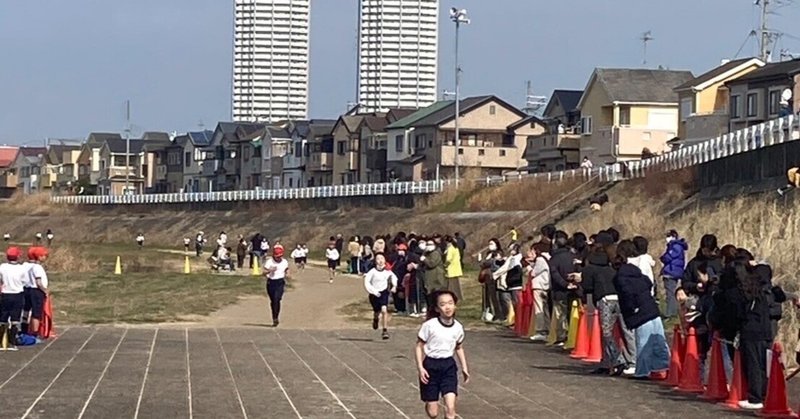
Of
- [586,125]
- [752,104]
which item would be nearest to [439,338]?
[752,104]

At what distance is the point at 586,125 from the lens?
Answer: 73.9 meters

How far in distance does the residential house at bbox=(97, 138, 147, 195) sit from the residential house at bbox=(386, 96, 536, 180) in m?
49.5

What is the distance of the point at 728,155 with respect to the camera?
3853 centimetres

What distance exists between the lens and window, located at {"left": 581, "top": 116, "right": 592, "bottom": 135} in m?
73.5

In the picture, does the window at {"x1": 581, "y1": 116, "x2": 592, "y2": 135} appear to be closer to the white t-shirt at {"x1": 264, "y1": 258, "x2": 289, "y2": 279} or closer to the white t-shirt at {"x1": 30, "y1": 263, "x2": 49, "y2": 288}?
the white t-shirt at {"x1": 264, "y1": 258, "x2": 289, "y2": 279}

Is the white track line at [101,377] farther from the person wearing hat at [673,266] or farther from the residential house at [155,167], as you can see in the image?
the residential house at [155,167]

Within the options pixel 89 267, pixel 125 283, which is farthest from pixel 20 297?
pixel 89 267

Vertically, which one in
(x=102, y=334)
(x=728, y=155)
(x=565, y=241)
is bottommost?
(x=102, y=334)

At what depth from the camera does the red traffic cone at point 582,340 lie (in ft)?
62.5

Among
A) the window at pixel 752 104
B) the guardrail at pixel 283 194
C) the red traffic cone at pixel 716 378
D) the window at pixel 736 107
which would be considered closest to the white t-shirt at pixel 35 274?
the red traffic cone at pixel 716 378

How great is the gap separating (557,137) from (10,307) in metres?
57.4

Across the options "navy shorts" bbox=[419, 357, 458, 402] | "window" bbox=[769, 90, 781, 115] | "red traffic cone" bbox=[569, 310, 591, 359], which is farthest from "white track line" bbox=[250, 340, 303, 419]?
"window" bbox=[769, 90, 781, 115]

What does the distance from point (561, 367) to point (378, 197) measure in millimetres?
56243

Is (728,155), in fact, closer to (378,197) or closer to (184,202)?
(378,197)
